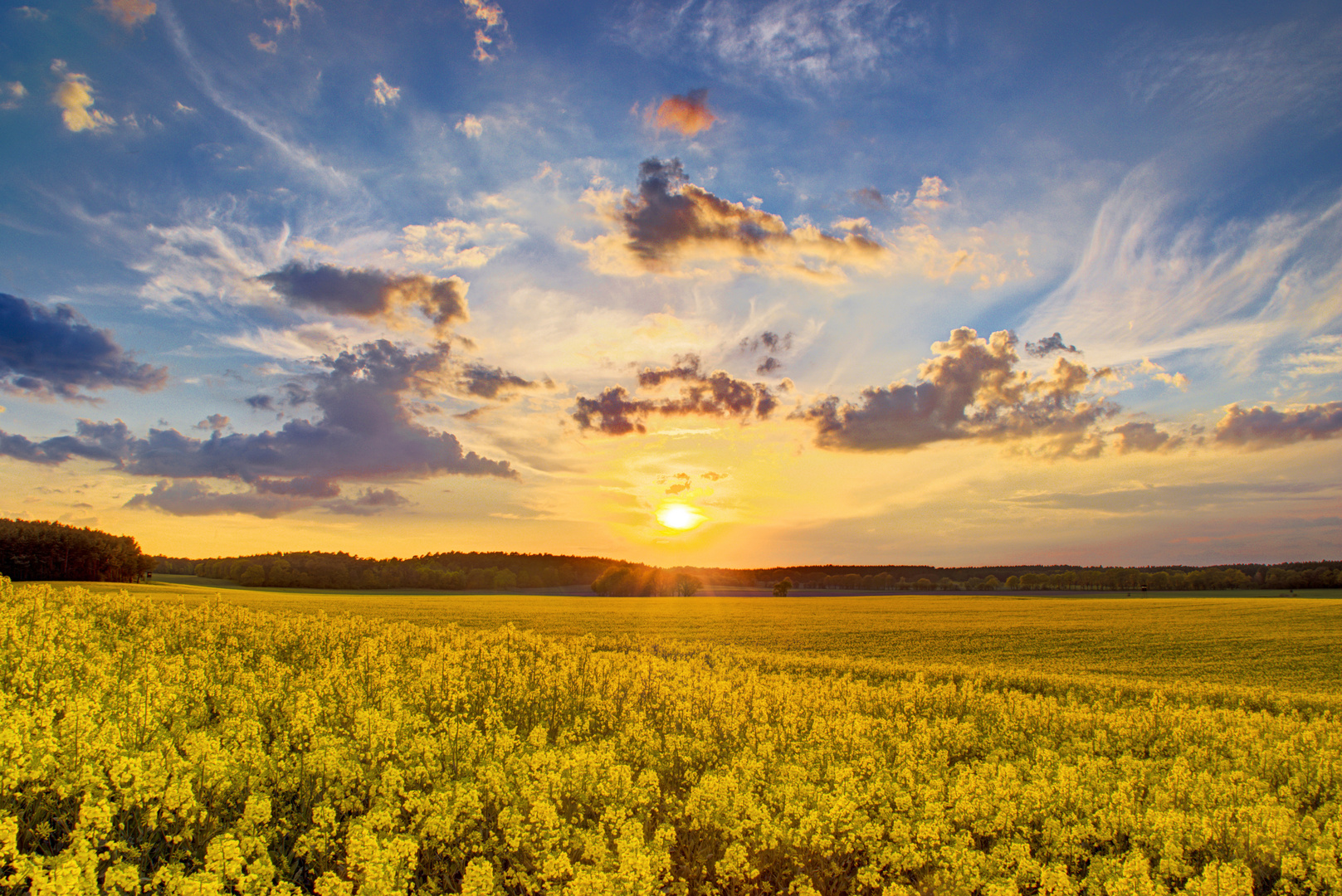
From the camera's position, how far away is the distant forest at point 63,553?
63.0 meters

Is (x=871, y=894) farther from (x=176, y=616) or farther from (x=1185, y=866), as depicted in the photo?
(x=176, y=616)

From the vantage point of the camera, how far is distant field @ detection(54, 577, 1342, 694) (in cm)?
2652

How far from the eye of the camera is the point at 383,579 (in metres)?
98.3

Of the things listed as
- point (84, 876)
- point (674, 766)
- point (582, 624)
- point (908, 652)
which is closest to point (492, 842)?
point (84, 876)

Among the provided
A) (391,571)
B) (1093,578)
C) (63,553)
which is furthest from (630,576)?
(1093,578)

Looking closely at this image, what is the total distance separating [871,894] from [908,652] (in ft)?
81.4

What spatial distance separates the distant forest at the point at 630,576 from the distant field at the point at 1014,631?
46014 mm

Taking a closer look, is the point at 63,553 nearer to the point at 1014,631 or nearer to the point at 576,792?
the point at 576,792

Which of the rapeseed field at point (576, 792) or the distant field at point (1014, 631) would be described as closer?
the rapeseed field at point (576, 792)

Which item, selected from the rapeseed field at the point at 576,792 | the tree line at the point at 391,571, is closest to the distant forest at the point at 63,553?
the tree line at the point at 391,571

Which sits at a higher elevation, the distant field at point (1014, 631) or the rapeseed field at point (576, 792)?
the rapeseed field at point (576, 792)

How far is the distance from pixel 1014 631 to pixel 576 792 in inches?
1513

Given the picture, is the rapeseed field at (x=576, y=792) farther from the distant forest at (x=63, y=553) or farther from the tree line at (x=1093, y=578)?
the tree line at (x=1093, y=578)

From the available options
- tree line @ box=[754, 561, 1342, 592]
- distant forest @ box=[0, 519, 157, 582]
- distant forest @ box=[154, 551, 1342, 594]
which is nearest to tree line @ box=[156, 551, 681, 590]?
distant forest @ box=[154, 551, 1342, 594]
